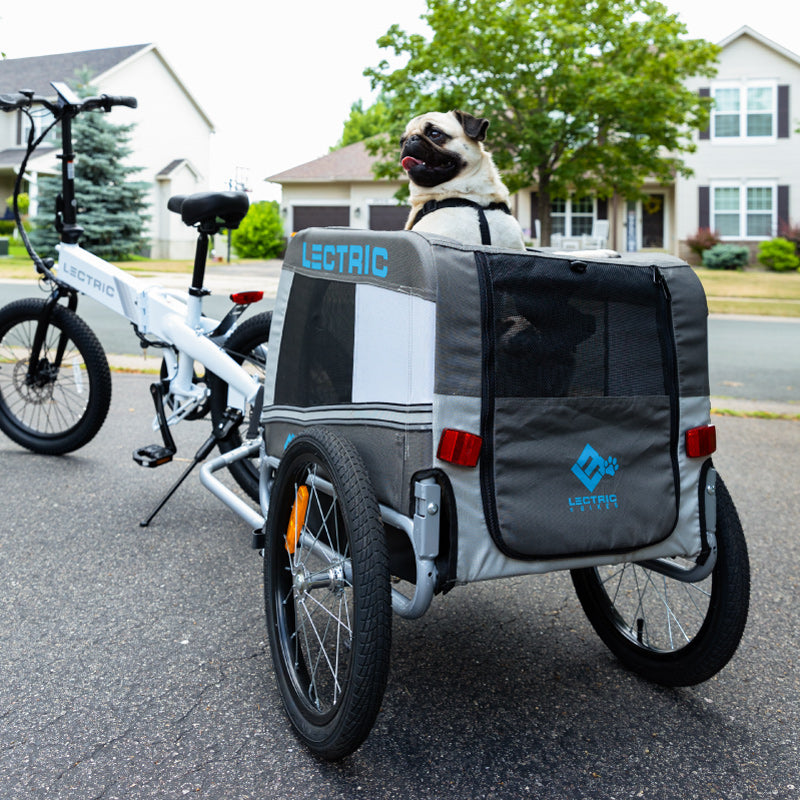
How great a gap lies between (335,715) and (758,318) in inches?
655

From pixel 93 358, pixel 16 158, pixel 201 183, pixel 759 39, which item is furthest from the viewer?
pixel 201 183

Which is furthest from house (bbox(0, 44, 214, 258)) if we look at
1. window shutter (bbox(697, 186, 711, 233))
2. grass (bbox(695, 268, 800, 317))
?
grass (bbox(695, 268, 800, 317))

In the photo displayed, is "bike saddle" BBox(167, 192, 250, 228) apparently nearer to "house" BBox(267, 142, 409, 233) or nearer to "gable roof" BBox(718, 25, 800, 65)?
"gable roof" BBox(718, 25, 800, 65)

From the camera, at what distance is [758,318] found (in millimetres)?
17094

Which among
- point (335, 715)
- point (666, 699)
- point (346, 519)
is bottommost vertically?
point (666, 699)

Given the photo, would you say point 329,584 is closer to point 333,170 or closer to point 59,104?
point 59,104

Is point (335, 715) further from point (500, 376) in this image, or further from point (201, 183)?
point (201, 183)

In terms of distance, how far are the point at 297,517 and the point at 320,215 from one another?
36.3 meters

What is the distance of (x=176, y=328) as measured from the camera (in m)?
4.27

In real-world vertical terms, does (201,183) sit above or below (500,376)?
above

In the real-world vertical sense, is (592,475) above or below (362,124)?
below

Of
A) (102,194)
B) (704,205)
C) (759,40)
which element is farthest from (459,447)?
(759,40)

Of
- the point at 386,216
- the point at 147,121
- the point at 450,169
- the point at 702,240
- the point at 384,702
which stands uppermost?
the point at 147,121

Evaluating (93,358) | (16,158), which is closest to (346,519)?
(93,358)
